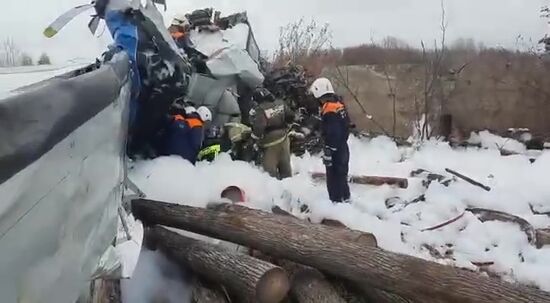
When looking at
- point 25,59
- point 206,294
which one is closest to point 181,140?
point 206,294

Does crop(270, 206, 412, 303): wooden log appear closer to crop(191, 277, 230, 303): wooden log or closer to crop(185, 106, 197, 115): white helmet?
crop(191, 277, 230, 303): wooden log

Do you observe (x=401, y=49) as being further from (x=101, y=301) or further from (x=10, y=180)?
(x=10, y=180)

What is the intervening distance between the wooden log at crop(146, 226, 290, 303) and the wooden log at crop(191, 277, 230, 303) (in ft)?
0.23

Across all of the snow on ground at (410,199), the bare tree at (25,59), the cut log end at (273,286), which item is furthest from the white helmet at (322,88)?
the bare tree at (25,59)

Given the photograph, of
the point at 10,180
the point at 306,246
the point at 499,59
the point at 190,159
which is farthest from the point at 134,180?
the point at 499,59

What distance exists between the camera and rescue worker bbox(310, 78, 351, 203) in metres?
6.41

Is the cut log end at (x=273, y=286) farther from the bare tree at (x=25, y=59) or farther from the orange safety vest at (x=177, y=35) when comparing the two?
the orange safety vest at (x=177, y=35)

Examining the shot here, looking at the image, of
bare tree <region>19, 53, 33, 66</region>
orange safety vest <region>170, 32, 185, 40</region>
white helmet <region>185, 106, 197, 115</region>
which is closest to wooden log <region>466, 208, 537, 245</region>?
white helmet <region>185, 106, 197, 115</region>

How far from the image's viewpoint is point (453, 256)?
5398 millimetres

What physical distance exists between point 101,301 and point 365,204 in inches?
149

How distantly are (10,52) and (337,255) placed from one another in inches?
83.5

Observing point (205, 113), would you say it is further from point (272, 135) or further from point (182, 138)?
point (182, 138)

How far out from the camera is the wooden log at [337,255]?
132 inches

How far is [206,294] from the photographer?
175 inches
